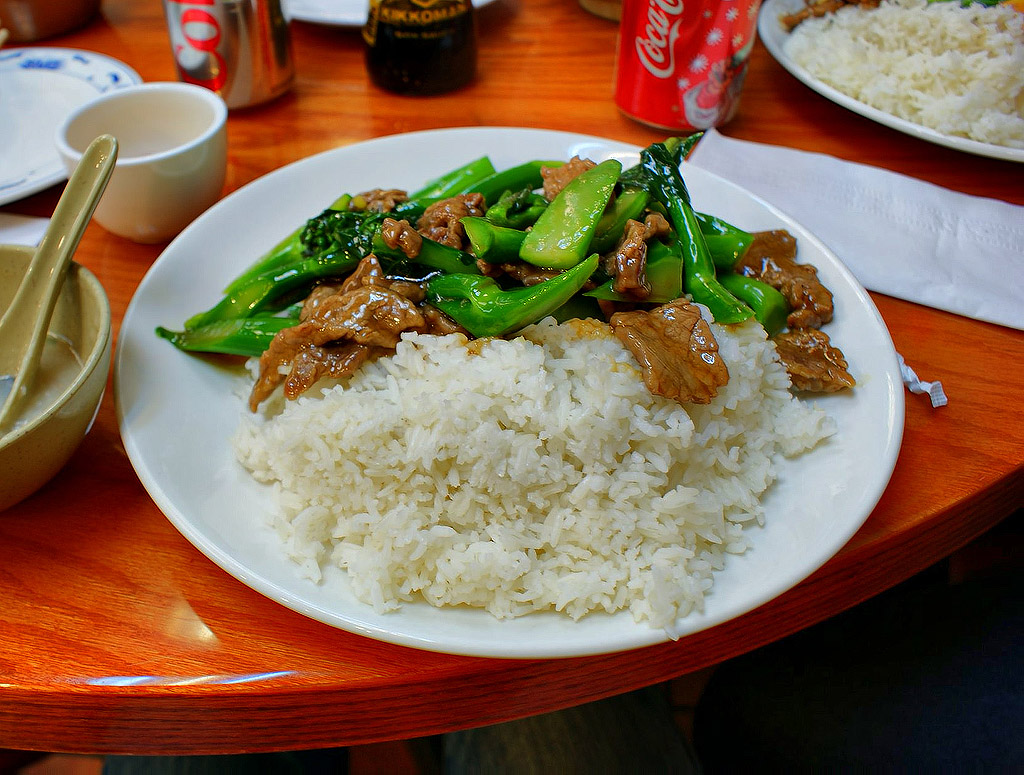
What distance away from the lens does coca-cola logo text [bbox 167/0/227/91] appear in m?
2.40

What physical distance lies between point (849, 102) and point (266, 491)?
216cm

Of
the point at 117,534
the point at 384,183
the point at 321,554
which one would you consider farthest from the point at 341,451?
the point at 384,183

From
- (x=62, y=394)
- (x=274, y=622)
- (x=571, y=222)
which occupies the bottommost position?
(x=274, y=622)

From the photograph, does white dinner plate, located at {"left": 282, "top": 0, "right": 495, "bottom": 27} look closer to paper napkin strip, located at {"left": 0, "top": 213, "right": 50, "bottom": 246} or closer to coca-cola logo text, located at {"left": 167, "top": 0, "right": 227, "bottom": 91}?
coca-cola logo text, located at {"left": 167, "top": 0, "right": 227, "bottom": 91}

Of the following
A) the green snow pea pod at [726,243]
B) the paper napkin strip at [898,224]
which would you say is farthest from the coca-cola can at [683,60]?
the green snow pea pod at [726,243]

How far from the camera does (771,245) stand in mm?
1782

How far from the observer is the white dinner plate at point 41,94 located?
226cm

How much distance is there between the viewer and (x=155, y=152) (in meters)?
2.15

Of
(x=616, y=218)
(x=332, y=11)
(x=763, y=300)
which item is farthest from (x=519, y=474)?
(x=332, y=11)

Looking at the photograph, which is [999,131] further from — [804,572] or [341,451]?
[341,451]

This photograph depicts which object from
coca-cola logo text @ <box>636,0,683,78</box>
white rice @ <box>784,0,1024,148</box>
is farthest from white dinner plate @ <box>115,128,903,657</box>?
white rice @ <box>784,0,1024,148</box>

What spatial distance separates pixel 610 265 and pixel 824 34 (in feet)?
5.76

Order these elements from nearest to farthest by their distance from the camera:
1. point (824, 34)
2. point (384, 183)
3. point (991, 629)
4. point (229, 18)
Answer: point (991, 629), point (384, 183), point (229, 18), point (824, 34)

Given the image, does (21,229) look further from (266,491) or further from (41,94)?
(266,491)
